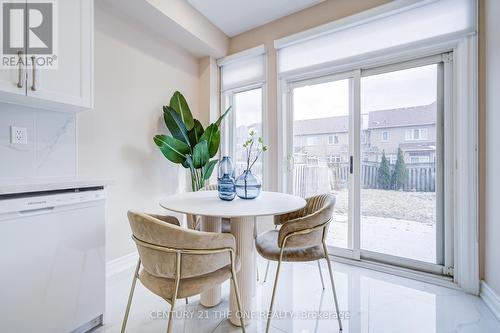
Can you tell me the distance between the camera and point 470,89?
1.83m

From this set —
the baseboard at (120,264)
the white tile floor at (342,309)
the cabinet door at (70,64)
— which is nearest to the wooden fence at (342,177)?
the white tile floor at (342,309)

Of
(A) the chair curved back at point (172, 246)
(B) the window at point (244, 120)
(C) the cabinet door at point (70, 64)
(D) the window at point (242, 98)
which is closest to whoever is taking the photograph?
(A) the chair curved back at point (172, 246)

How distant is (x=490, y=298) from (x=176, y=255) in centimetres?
224

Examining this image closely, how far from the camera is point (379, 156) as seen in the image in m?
2.34

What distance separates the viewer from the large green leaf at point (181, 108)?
8.77 ft

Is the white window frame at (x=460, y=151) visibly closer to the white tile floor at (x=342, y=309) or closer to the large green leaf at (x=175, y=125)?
the white tile floor at (x=342, y=309)

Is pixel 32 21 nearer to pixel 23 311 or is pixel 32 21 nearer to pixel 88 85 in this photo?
pixel 88 85

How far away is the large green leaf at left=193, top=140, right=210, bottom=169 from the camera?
249 cm

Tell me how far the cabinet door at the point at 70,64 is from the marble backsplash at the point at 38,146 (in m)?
0.35

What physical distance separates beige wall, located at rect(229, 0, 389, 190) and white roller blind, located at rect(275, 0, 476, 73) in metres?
0.13

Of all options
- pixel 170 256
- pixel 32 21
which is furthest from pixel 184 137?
pixel 170 256

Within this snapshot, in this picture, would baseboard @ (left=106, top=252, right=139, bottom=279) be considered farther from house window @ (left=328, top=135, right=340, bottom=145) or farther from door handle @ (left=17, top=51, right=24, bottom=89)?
house window @ (left=328, top=135, right=340, bottom=145)

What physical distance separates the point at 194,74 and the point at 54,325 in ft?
9.46

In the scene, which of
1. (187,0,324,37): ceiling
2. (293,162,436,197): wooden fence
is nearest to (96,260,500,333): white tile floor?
(293,162,436,197): wooden fence
